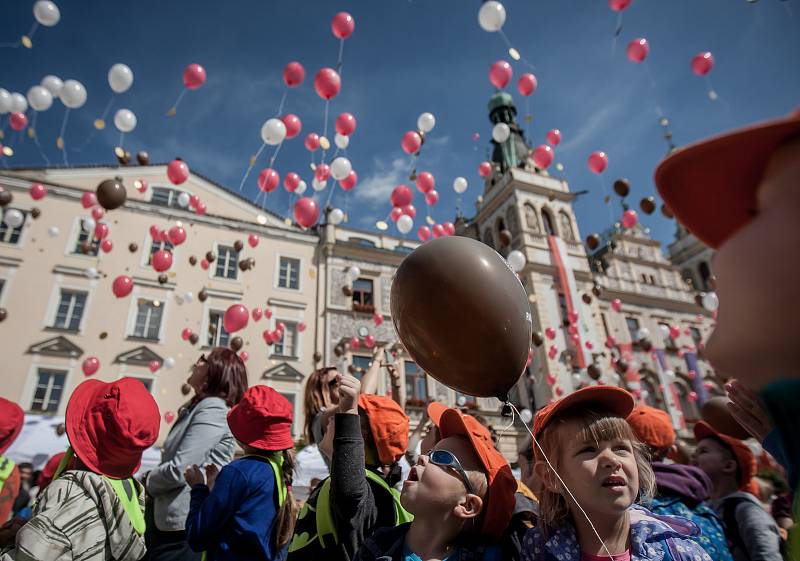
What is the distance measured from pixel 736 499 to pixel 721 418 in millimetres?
464

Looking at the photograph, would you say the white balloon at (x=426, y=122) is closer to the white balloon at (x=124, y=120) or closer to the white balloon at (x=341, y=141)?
the white balloon at (x=341, y=141)

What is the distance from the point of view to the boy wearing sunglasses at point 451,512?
163 centimetres

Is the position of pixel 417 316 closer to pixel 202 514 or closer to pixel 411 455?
pixel 202 514

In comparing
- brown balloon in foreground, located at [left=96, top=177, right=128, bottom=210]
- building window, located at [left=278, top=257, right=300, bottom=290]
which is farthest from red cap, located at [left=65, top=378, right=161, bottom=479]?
building window, located at [left=278, top=257, right=300, bottom=290]

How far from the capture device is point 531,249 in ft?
64.5

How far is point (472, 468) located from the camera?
180 cm

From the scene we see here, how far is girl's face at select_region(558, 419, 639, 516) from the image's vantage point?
1536 mm

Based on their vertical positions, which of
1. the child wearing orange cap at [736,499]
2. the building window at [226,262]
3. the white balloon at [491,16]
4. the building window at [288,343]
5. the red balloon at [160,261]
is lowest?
the child wearing orange cap at [736,499]

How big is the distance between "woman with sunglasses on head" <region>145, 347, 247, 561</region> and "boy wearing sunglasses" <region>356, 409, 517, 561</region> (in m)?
1.39

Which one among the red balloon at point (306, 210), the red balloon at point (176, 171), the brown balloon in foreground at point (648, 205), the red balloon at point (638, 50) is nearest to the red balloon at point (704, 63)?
the red balloon at point (638, 50)

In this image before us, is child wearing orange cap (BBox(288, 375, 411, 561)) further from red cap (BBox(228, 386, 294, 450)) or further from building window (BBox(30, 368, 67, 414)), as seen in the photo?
building window (BBox(30, 368, 67, 414))

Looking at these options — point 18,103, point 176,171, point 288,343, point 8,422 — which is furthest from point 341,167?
point 288,343

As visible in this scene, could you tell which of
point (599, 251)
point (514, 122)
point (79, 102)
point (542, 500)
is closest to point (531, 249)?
point (599, 251)

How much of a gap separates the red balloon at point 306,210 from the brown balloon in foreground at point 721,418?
22.2ft
